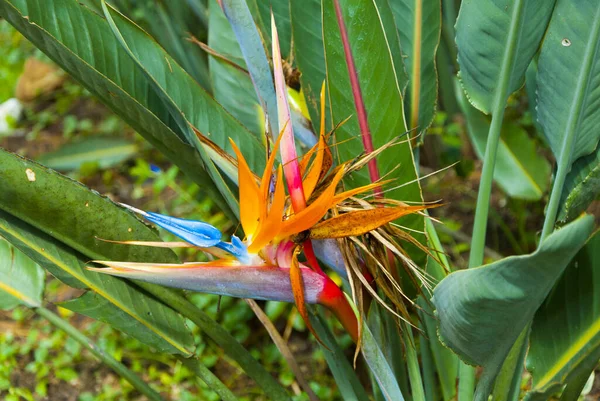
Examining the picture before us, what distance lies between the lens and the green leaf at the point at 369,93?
0.74 m

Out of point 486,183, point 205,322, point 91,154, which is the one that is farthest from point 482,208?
point 91,154

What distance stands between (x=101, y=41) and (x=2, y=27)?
9.46 ft

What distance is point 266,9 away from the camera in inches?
36.3

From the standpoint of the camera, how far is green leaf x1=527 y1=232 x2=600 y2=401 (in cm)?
71

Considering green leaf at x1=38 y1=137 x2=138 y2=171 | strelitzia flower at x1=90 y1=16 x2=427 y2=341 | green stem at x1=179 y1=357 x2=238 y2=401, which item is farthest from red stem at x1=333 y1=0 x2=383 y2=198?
green leaf at x1=38 y1=137 x2=138 y2=171

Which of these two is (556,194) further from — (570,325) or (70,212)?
(70,212)

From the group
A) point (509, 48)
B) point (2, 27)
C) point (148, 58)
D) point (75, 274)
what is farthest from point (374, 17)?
point (2, 27)

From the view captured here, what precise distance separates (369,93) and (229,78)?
323mm

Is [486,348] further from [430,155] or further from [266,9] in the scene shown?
[430,155]

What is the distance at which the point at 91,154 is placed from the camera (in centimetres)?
206

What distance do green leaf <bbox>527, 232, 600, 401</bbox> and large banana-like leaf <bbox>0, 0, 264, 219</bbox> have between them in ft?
1.29

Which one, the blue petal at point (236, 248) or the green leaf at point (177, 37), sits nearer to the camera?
the blue petal at point (236, 248)

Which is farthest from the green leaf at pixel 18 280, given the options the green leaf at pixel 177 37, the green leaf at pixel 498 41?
the green leaf at pixel 177 37

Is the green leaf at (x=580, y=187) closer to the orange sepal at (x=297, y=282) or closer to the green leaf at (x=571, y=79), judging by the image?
the green leaf at (x=571, y=79)
